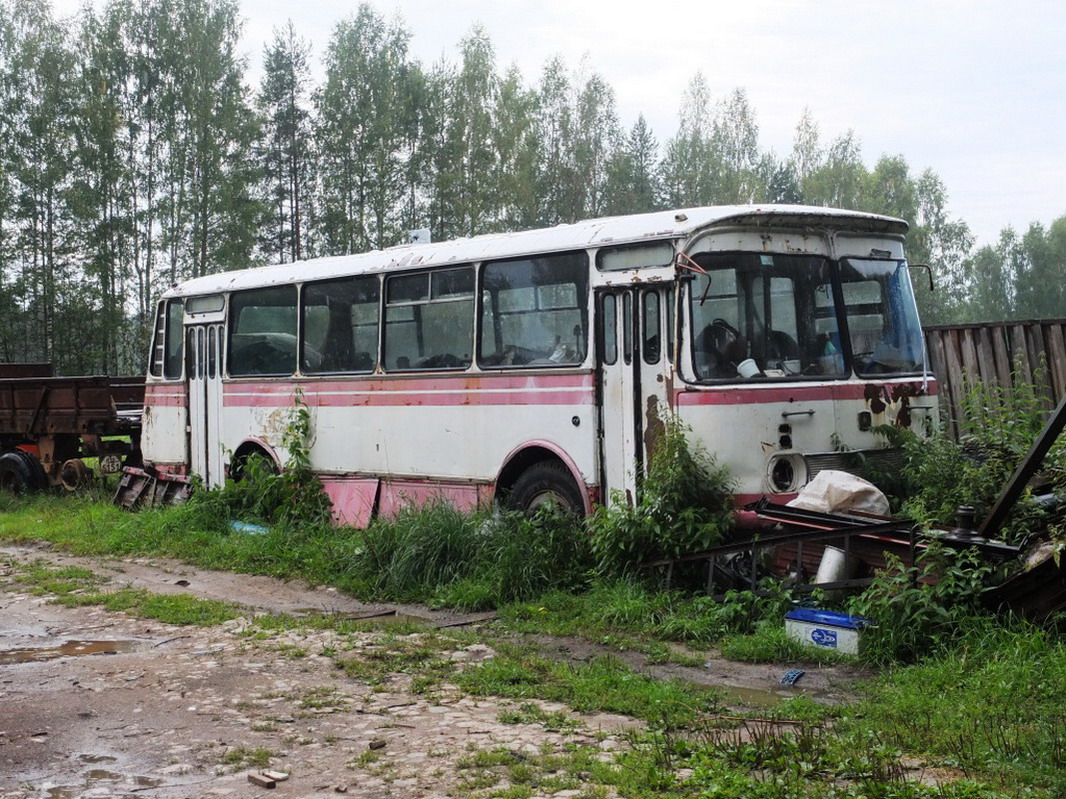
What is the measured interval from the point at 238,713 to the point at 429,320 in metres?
5.81

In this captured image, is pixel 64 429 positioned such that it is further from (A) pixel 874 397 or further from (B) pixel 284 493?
(A) pixel 874 397

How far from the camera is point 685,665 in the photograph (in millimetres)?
6875

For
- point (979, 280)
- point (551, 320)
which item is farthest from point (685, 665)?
point (979, 280)

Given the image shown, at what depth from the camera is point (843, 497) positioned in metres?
7.93

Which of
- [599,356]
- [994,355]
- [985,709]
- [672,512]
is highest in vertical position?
[994,355]

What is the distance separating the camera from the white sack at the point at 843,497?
7.94 metres

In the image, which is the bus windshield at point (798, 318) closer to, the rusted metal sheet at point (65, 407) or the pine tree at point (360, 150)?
the rusted metal sheet at point (65, 407)

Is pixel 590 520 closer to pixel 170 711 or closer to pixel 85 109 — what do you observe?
pixel 170 711

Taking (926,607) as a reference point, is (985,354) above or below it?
above

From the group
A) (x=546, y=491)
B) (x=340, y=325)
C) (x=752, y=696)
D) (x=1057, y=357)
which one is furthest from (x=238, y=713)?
(x=1057, y=357)

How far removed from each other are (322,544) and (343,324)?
2.55 m

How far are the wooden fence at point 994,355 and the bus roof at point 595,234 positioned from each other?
3.54 meters

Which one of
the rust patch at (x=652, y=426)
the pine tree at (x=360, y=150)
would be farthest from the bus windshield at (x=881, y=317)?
the pine tree at (x=360, y=150)

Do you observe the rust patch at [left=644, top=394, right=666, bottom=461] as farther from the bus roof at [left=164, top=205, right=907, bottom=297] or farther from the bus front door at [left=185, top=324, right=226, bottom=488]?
the bus front door at [left=185, top=324, right=226, bottom=488]
